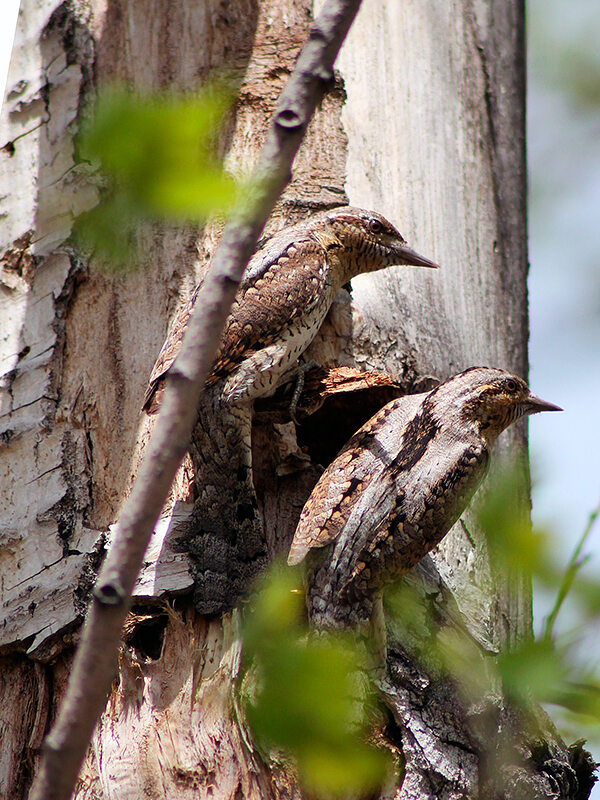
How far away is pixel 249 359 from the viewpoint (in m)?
2.96

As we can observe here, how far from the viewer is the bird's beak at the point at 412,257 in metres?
3.32

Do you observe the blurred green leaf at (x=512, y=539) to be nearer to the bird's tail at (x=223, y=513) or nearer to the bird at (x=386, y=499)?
the bird at (x=386, y=499)

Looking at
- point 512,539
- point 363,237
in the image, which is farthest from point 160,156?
point 363,237

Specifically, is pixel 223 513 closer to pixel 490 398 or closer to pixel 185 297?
pixel 185 297

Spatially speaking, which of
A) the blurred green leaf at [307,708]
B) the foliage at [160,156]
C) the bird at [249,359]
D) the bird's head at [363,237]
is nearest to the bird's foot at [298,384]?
the bird at [249,359]

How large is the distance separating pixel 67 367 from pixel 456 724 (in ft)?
5.46

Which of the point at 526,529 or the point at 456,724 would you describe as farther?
the point at 456,724

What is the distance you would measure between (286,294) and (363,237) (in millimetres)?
403

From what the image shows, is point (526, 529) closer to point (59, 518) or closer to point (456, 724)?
point (456, 724)

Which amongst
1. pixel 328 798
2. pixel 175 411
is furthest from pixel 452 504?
pixel 175 411

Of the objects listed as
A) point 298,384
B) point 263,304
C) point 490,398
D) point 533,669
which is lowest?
point 533,669

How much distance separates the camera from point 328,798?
2404 mm

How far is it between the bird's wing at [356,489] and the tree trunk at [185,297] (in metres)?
0.16

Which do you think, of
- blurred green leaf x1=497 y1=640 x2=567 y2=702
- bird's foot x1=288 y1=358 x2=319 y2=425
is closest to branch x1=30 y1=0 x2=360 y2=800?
blurred green leaf x1=497 y1=640 x2=567 y2=702
